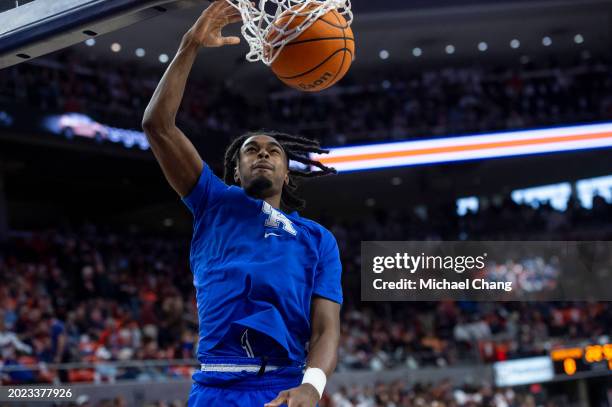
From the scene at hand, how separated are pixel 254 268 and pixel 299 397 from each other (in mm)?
431

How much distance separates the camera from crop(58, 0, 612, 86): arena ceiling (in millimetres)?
16441

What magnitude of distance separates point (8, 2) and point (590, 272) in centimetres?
381

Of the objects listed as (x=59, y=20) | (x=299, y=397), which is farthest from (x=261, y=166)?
(x=59, y=20)

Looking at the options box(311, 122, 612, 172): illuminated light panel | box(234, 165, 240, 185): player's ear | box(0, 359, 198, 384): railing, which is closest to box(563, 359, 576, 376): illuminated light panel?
box(0, 359, 198, 384): railing

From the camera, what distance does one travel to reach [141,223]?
68.9 feet

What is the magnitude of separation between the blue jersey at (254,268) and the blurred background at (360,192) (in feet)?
21.1

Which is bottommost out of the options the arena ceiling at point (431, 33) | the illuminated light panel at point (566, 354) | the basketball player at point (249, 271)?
the basketball player at point (249, 271)

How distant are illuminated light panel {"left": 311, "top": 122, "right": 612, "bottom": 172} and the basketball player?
13670mm

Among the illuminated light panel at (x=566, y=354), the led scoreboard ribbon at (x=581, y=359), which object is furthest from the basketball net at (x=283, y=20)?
the illuminated light panel at (x=566, y=354)

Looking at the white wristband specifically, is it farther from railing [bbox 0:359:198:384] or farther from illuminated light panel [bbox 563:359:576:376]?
illuminated light panel [bbox 563:359:576:376]

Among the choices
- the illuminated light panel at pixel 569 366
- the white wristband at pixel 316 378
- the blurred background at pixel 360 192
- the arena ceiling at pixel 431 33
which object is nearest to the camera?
the white wristband at pixel 316 378

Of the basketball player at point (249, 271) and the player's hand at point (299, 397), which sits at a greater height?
the basketball player at point (249, 271)

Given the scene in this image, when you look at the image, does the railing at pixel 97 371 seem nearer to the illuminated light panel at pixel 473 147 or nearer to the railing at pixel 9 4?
the railing at pixel 9 4

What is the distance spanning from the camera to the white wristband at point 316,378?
7.91ft
